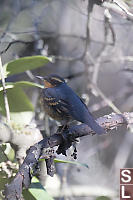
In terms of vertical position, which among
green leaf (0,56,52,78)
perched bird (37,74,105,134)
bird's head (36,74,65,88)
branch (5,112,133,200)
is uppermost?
green leaf (0,56,52,78)

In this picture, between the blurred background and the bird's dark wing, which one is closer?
the bird's dark wing

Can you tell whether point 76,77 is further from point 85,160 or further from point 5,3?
point 5,3

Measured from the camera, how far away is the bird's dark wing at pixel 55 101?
1989 millimetres

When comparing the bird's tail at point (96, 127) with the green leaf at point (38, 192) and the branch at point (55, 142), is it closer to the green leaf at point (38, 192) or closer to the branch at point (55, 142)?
the branch at point (55, 142)

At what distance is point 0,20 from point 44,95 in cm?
196

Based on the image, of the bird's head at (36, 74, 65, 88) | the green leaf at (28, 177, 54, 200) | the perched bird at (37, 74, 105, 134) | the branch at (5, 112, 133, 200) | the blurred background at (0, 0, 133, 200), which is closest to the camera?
the branch at (5, 112, 133, 200)

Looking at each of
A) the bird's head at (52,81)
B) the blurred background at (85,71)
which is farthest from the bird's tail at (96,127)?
the blurred background at (85,71)

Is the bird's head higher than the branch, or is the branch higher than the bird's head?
the bird's head

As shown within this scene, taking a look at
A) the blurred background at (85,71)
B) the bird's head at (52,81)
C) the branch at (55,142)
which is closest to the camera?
the branch at (55,142)

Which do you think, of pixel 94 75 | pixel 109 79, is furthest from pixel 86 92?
pixel 109 79

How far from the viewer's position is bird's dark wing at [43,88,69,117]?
199 cm

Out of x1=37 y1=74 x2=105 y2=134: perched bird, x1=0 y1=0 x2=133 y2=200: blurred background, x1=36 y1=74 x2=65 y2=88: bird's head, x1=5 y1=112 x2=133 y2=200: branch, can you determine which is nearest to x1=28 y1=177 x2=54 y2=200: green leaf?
x1=5 y1=112 x2=133 y2=200: branch

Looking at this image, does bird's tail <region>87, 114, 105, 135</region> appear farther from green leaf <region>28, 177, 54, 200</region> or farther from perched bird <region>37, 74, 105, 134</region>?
green leaf <region>28, 177, 54, 200</region>

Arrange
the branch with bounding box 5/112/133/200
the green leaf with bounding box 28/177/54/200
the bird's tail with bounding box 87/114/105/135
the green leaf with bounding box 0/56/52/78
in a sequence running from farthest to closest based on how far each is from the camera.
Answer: the green leaf with bounding box 0/56/52/78
the green leaf with bounding box 28/177/54/200
the bird's tail with bounding box 87/114/105/135
the branch with bounding box 5/112/133/200
